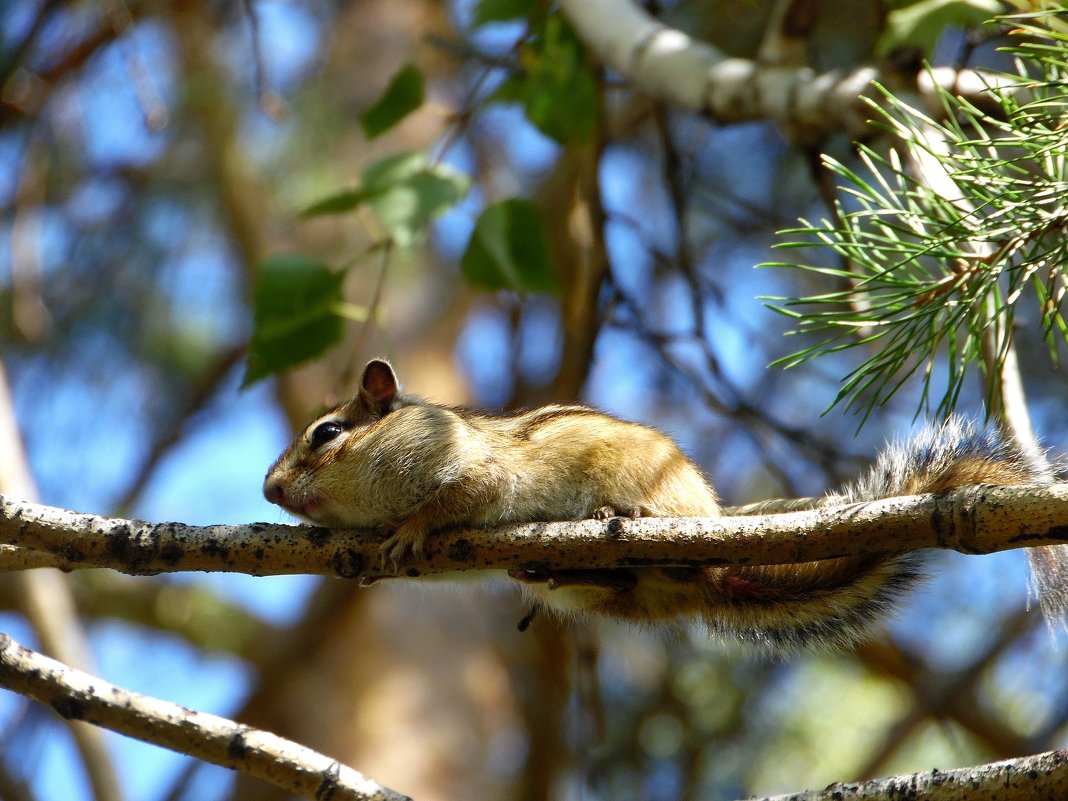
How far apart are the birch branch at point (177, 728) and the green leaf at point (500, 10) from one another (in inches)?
82.4

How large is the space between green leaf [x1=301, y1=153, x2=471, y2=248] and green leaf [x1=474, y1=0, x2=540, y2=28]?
45 centimetres

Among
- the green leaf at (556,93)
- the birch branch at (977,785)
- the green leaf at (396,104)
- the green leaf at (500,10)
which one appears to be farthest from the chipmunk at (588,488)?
the green leaf at (500,10)

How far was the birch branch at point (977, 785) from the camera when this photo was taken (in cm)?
167

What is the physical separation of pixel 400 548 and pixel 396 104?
1.43 metres

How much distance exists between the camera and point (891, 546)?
1.83 m

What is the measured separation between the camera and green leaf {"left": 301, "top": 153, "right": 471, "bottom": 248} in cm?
295

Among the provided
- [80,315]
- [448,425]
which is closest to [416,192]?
[448,425]

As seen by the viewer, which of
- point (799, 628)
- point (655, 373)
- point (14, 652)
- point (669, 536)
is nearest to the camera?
point (669, 536)

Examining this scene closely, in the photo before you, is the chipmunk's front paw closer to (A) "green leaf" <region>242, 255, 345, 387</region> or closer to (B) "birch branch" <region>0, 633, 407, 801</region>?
(B) "birch branch" <region>0, 633, 407, 801</region>

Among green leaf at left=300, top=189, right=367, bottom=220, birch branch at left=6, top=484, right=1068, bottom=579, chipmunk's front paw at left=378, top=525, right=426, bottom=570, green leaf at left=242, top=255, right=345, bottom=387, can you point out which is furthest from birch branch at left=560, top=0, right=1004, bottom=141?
chipmunk's front paw at left=378, top=525, right=426, bottom=570

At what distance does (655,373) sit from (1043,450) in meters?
3.59

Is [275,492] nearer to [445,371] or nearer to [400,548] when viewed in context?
[400,548]

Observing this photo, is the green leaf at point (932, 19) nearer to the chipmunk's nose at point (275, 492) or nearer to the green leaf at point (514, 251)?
the green leaf at point (514, 251)

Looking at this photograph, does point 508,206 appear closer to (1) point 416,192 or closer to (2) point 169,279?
(1) point 416,192
